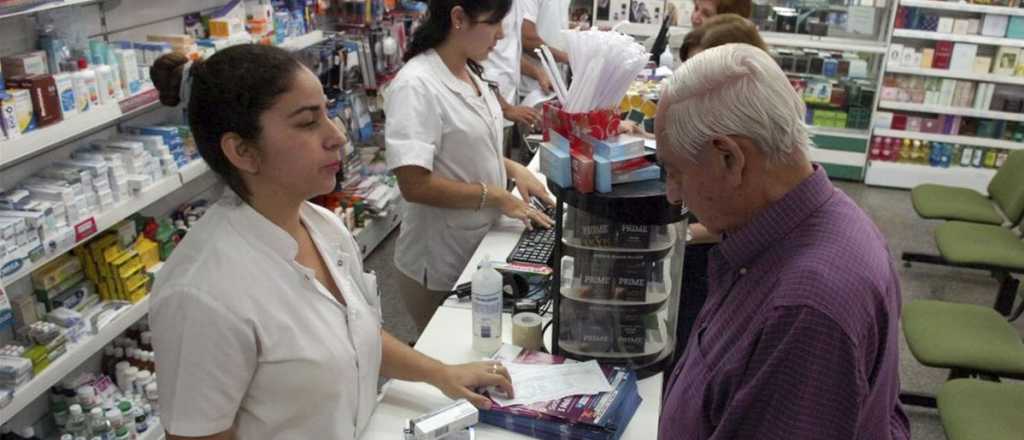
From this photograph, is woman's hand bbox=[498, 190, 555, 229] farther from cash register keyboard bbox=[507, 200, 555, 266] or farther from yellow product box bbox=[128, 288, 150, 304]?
yellow product box bbox=[128, 288, 150, 304]

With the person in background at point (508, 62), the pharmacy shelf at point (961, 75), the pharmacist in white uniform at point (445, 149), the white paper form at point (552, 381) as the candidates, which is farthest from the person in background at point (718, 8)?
the pharmacy shelf at point (961, 75)

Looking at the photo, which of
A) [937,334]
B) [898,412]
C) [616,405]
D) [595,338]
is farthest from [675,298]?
[937,334]

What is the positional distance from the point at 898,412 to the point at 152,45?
2743 mm

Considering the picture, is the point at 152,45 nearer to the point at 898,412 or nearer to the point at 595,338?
the point at 595,338

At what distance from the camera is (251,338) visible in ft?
4.59

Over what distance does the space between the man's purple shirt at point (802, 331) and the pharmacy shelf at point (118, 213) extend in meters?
2.03

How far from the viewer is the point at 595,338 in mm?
2049

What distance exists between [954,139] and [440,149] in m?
5.29

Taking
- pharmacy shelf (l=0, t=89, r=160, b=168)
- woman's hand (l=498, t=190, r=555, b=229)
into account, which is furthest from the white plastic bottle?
pharmacy shelf (l=0, t=89, r=160, b=168)

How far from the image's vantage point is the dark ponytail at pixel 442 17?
2432 mm

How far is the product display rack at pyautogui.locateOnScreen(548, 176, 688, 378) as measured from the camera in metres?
1.89

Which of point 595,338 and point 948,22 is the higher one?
point 948,22

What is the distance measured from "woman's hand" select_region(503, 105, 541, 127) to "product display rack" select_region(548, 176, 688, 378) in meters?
1.70

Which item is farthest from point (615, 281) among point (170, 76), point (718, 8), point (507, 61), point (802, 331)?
point (507, 61)
